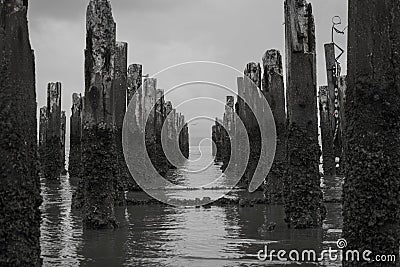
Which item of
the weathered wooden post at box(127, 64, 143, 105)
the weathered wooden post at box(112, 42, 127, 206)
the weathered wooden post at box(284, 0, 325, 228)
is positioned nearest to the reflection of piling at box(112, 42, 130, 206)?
the weathered wooden post at box(112, 42, 127, 206)

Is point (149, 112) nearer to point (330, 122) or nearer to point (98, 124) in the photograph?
point (330, 122)

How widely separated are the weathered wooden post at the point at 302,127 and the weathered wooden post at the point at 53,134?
48.3ft

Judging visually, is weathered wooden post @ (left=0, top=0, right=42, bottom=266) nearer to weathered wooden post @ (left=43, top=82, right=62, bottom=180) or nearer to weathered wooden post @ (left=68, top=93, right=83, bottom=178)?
weathered wooden post @ (left=43, top=82, right=62, bottom=180)

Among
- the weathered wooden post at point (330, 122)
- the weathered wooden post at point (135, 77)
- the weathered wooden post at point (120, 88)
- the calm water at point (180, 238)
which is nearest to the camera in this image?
the calm water at point (180, 238)

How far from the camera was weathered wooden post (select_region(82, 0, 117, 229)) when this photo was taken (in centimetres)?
906

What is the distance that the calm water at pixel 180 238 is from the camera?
7.34 metres

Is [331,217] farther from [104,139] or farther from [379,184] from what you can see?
[379,184]

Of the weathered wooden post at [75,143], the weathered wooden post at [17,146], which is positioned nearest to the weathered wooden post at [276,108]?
the weathered wooden post at [17,146]

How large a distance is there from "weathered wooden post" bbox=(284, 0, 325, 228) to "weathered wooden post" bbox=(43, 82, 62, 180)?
14.7m

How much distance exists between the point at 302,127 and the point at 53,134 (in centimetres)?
1574

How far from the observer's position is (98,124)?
9117 mm

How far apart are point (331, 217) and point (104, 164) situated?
4.02 m

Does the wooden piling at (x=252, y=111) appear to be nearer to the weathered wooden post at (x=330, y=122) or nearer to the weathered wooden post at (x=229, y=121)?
the weathered wooden post at (x=330, y=122)

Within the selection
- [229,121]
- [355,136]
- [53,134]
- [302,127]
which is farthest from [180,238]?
[229,121]
